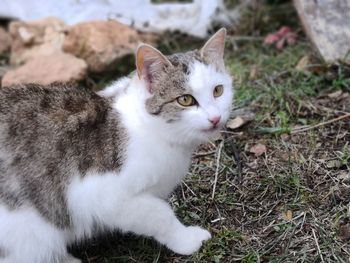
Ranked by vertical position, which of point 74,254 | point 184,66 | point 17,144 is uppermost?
point 184,66

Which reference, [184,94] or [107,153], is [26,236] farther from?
[184,94]

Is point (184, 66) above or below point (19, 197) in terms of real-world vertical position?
above

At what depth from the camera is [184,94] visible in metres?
2.54

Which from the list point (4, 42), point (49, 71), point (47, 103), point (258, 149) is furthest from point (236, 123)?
point (4, 42)

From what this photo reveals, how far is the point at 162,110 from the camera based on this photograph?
101 inches

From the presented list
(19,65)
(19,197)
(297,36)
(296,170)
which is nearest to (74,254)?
(19,197)

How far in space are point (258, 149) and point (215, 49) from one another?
0.94m

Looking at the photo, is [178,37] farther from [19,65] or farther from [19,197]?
[19,197]

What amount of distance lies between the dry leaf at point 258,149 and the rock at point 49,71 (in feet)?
5.44

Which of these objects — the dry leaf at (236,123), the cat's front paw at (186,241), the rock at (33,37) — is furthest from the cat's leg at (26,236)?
the rock at (33,37)

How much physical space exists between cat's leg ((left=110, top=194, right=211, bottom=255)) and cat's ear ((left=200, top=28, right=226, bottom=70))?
71 cm

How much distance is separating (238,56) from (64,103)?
234cm

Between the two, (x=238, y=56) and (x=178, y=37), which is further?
(x=178, y=37)

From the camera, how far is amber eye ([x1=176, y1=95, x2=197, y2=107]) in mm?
2539
